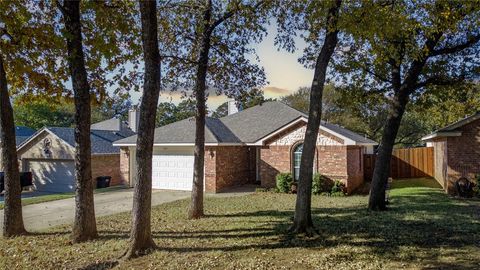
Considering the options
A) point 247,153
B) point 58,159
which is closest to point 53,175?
point 58,159

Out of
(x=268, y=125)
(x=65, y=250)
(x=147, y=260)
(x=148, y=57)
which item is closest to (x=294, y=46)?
(x=148, y=57)

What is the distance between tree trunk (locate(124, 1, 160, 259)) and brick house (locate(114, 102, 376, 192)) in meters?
10.9

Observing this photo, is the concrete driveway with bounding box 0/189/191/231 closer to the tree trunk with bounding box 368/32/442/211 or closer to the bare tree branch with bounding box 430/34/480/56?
the tree trunk with bounding box 368/32/442/211

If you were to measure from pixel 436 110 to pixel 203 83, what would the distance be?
24181 mm

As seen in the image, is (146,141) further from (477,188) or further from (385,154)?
(477,188)

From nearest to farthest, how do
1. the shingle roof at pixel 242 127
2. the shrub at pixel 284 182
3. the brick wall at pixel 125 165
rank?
the shrub at pixel 284 182 → the shingle roof at pixel 242 127 → the brick wall at pixel 125 165

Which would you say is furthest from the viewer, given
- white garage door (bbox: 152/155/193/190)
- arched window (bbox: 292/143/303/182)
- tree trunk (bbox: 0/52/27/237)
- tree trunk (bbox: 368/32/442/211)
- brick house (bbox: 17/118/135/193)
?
brick house (bbox: 17/118/135/193)

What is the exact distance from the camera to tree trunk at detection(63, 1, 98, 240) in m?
8.81

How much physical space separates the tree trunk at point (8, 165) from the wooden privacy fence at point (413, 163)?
2016cm

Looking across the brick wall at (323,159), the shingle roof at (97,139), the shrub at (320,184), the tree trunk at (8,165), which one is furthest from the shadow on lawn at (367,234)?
the shingle roof at (97,139)

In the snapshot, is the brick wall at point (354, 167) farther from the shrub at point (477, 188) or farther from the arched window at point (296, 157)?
the shrub at point (477, 188)

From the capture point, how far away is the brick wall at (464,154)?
15953mm

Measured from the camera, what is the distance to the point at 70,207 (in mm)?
14750

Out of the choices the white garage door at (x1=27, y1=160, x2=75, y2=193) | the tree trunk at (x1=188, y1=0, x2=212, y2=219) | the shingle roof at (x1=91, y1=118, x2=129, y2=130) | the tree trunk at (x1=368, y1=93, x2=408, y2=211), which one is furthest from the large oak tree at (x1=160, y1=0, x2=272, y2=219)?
the shingle roof at (x1=91, y1=118, x2=129, y2=130)
